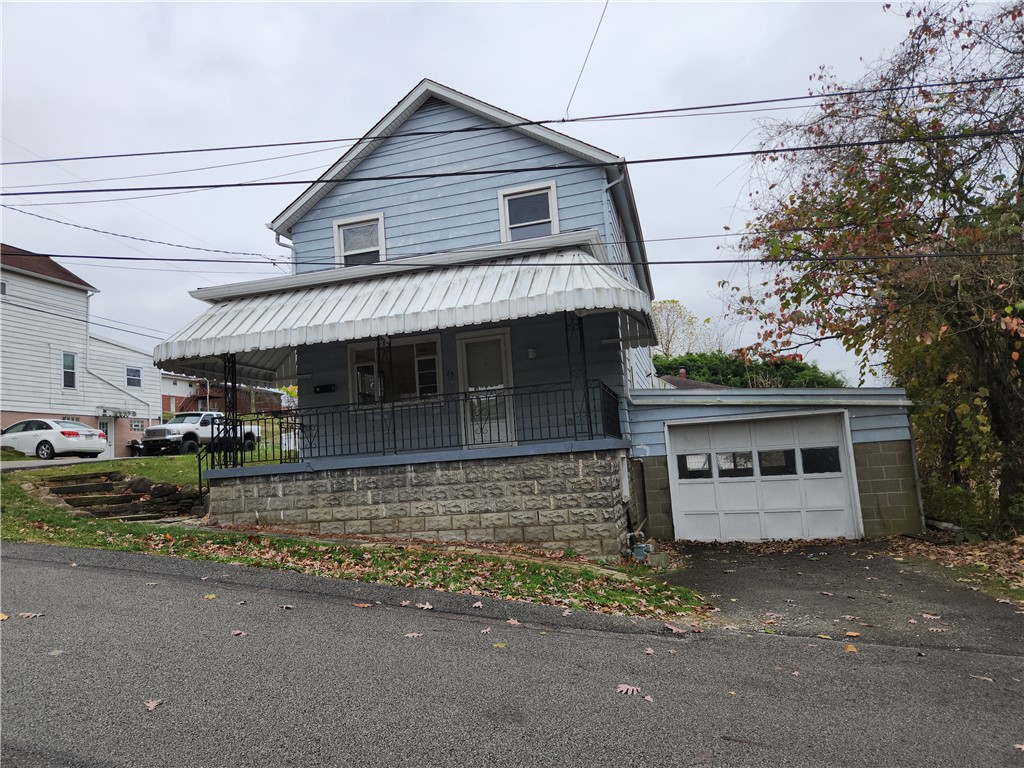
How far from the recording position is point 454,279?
35.6 feet

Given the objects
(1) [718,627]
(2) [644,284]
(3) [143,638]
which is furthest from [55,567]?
(2) [644,284]

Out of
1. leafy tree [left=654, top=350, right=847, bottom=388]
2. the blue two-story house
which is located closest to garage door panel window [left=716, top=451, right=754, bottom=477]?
the blue two-story house

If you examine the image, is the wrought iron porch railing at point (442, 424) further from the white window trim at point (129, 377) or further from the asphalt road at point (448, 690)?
the white window trim at point (129, 377)

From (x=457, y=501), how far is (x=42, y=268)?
25.5 meters

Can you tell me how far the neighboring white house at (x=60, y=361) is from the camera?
24.9 meters

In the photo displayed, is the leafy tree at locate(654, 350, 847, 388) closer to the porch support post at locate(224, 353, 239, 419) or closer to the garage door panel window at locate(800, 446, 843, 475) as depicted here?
the garage door panel window at locate(800, 446, 843, 475)

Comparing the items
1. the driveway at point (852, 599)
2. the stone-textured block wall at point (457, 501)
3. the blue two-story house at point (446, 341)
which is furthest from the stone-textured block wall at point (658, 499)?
the stone-textured block wall at point (457, 501)

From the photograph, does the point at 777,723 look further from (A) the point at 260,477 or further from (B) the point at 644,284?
(B) the point at 644,284

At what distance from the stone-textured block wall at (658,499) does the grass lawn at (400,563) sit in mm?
3519

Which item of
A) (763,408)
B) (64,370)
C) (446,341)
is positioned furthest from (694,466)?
(64,370)

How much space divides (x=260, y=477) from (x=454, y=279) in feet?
14.5

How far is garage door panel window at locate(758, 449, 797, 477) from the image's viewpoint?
1213 cm

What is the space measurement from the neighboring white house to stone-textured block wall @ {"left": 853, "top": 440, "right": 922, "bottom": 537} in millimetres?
27122

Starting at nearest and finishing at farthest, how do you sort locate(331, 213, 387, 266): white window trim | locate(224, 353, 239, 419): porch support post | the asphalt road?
1. the asphalt road
2. locate(224, 353, 239, 419): porch support post
3. locate(331, 213, 387, 266): white window trim
